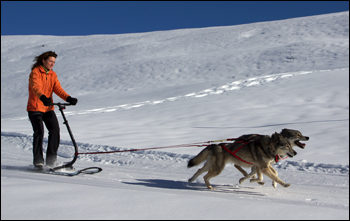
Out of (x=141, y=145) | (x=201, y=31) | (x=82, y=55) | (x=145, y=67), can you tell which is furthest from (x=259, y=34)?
(x=141, y=145)

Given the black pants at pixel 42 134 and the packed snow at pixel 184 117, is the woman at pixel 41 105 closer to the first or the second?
the black pants at pixel 42 134

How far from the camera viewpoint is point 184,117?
10.4 meters

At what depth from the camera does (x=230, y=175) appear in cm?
455

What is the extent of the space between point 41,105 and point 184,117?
6.65 metres

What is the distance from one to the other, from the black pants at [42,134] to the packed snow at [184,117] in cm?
25

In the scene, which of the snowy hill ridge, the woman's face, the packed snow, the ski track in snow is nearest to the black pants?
the packed snow

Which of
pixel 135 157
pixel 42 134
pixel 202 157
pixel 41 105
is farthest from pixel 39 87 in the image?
pixel 135 157

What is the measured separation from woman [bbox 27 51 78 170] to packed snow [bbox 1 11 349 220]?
310 millimetres

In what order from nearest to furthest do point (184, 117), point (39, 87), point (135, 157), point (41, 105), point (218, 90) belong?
point (39, 87) < point (41, 105) < point (135, 157) < point (184, 117) < point (218, 90)

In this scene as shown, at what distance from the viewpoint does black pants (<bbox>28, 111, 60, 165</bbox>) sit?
404 cm

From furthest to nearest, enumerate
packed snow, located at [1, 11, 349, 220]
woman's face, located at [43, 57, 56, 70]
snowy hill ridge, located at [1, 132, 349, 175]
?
snowy hill ridge, located at [1, 132, 349, 175] < woman's face, located at [43, 57, 56, 70] < packed snow, located at [1, 11, 349, 220]

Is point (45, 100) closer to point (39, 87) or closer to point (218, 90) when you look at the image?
point (39, 87)

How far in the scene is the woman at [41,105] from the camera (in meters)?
3.95

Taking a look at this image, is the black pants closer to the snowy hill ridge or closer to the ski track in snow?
the snowy hill ridge
